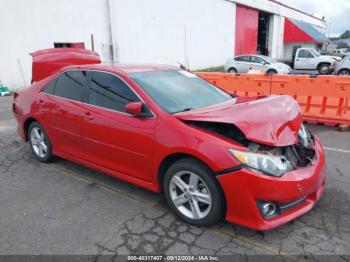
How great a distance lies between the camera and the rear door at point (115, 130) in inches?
144

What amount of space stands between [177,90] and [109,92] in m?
0.81

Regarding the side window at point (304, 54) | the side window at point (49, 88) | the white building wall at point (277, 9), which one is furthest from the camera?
the white building wall at point (277, 9)

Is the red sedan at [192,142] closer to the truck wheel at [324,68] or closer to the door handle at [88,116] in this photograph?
the door handle at [88,116]

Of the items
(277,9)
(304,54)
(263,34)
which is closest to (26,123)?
(304,54)

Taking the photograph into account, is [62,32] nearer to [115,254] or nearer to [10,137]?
[10,137]

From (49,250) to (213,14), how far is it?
87.1 feet

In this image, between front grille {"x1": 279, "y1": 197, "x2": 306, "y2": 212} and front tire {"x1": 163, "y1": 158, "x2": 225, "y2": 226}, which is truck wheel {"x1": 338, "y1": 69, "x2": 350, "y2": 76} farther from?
front tire {"x1": 163, "y1": 158, "x2": 225, "y2": 226}

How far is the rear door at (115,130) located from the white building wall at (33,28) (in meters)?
11.9

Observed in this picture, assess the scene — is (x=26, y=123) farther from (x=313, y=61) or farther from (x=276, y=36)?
(x=276, y=36)

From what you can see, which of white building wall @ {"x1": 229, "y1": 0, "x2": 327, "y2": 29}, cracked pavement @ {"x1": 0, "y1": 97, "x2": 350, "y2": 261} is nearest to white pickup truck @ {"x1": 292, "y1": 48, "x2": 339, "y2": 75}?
white building wall @ {"x1": 229, "y1": 0, "x2": 327, "y2": 29}

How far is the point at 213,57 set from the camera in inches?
1104

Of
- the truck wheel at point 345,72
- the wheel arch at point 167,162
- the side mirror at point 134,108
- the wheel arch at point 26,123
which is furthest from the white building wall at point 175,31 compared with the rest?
the wheel arch at point 167,162

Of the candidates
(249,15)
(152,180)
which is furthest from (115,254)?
(249,15)

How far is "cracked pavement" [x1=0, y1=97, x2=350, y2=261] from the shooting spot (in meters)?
3.10
